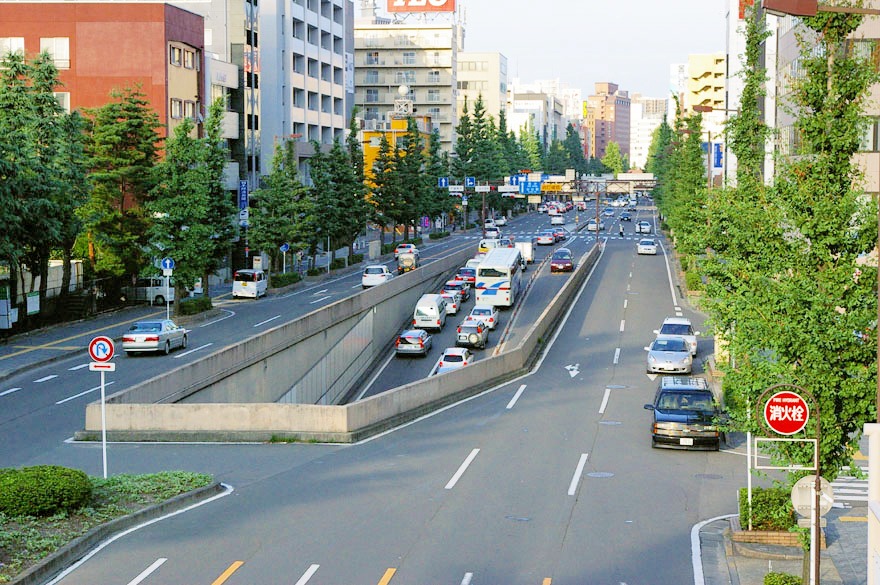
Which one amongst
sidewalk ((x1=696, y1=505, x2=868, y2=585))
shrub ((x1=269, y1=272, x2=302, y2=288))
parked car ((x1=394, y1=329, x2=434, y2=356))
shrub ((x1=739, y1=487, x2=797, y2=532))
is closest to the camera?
sidewalk ((x1=696, y1=505, x2=868, y2=585))

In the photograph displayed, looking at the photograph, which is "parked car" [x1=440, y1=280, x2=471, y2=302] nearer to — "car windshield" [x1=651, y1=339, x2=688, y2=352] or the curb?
"car windshield" [x1=651, y1=339, x2=688, y2=352]

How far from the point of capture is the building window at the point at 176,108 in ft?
241

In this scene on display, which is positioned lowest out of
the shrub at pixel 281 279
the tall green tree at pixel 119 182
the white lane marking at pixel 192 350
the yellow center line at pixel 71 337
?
the white lane marking at pixel 192 350

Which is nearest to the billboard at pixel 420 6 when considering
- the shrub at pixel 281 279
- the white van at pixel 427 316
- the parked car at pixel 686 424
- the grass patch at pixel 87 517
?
the shrub at pixel 281 279

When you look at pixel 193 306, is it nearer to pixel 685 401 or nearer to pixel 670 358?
pixel 670 358

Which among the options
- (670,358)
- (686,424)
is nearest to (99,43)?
(670,358)

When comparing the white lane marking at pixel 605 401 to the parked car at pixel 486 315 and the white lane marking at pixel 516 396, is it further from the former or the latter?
the parked car at pixel 486 315

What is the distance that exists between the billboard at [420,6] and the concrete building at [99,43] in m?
98.3

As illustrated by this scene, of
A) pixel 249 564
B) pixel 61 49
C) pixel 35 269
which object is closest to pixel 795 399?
pixel 249 564

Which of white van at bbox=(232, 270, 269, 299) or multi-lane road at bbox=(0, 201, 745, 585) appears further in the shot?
white van at bbox=(232, 270, 269, 299)

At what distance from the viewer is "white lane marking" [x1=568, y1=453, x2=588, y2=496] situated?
2569 centimetres

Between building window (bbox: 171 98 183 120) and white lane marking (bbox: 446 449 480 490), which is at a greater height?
building window (bbox: 171 98 183 120)

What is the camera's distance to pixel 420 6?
549ft

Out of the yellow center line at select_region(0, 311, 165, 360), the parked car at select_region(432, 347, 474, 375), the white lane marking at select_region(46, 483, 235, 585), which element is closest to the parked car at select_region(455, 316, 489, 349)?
the parked car at select_region(432, 347, 474, 375)
